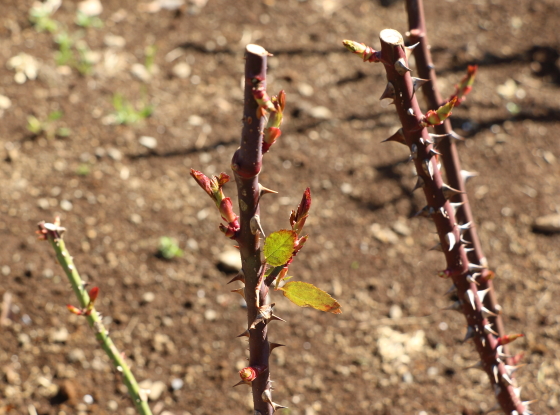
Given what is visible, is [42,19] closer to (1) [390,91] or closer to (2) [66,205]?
(2) [66,205]

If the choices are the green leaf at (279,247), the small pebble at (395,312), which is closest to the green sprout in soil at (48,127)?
the small pebble at (395,312)

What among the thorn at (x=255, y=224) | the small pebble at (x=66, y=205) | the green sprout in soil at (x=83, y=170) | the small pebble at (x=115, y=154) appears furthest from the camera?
the small pebble at (x=115, y=154)

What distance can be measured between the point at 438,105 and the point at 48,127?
7.49ft

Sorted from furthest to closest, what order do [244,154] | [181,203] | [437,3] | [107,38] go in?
[437,3]
[107,38]
[181,203]
[244,154]

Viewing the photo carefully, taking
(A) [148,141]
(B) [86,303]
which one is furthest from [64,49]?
(B) [86,303]

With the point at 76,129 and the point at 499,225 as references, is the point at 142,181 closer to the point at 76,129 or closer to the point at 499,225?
the point at 76,129

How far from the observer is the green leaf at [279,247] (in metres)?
0.84

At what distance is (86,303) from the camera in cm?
123

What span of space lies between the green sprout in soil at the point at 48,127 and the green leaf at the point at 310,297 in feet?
7.98

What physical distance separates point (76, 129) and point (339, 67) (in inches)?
66.6

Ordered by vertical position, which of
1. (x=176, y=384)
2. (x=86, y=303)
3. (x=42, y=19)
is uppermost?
(x=86, y=303)

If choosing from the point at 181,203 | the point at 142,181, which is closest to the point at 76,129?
the point at 142,181

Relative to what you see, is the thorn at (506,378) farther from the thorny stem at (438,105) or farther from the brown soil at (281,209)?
the brown soil at (281,209)

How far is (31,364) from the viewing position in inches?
82.5
